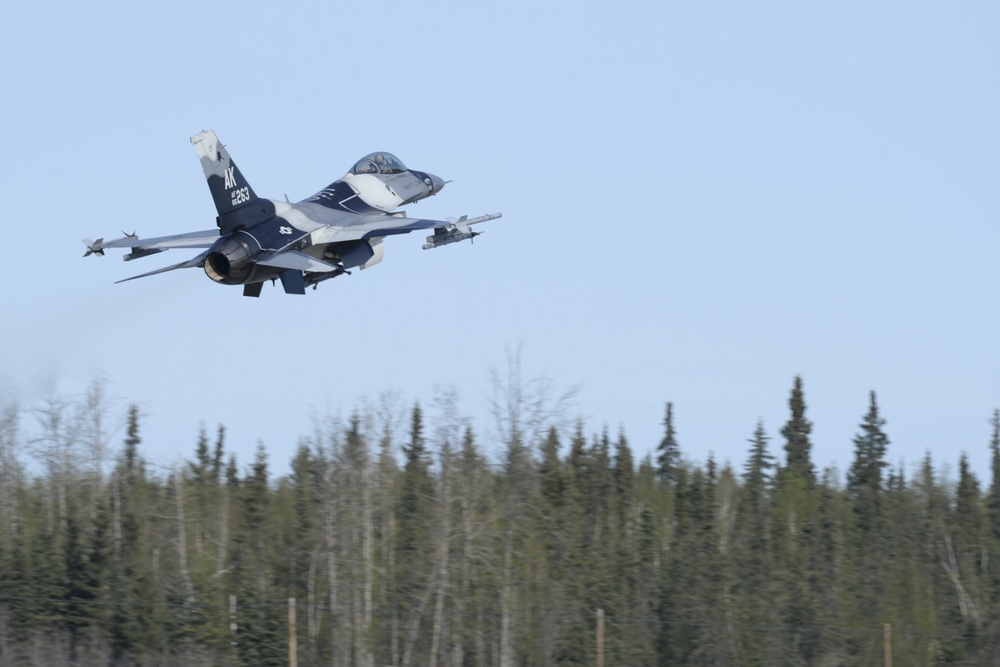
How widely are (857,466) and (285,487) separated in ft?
101

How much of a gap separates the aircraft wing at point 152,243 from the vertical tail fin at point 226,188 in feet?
1.67

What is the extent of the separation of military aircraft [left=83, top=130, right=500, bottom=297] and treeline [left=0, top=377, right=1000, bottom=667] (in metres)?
11.2

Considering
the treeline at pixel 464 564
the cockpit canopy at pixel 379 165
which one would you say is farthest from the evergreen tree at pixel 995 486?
the cockpit canopy at pixel 379 165

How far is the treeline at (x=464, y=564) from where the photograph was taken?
137 feet

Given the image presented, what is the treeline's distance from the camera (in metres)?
41.8

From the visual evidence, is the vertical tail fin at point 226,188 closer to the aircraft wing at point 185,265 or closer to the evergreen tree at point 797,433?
the aircraft wing at point 185,265

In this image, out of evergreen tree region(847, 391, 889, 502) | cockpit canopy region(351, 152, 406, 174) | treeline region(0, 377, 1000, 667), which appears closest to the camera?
cockpit canopy region(351, 152, 406, 174)

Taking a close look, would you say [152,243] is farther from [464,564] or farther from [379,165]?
[464,564]

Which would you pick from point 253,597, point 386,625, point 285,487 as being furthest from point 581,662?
point 285,487

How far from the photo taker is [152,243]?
2377 cm

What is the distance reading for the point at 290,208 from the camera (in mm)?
24719

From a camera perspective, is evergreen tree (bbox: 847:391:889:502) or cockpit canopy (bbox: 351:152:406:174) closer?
cockpit canopy (bbox: 351:152:406:174)

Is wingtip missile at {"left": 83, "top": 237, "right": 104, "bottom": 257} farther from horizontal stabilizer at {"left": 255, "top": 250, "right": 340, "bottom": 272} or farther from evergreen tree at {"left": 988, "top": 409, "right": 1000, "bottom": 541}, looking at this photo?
evergreen tree at {"left": 988, "top": 409, "right": 1000, "bottom": 541}

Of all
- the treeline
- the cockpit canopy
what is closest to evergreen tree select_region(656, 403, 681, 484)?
the treeline
